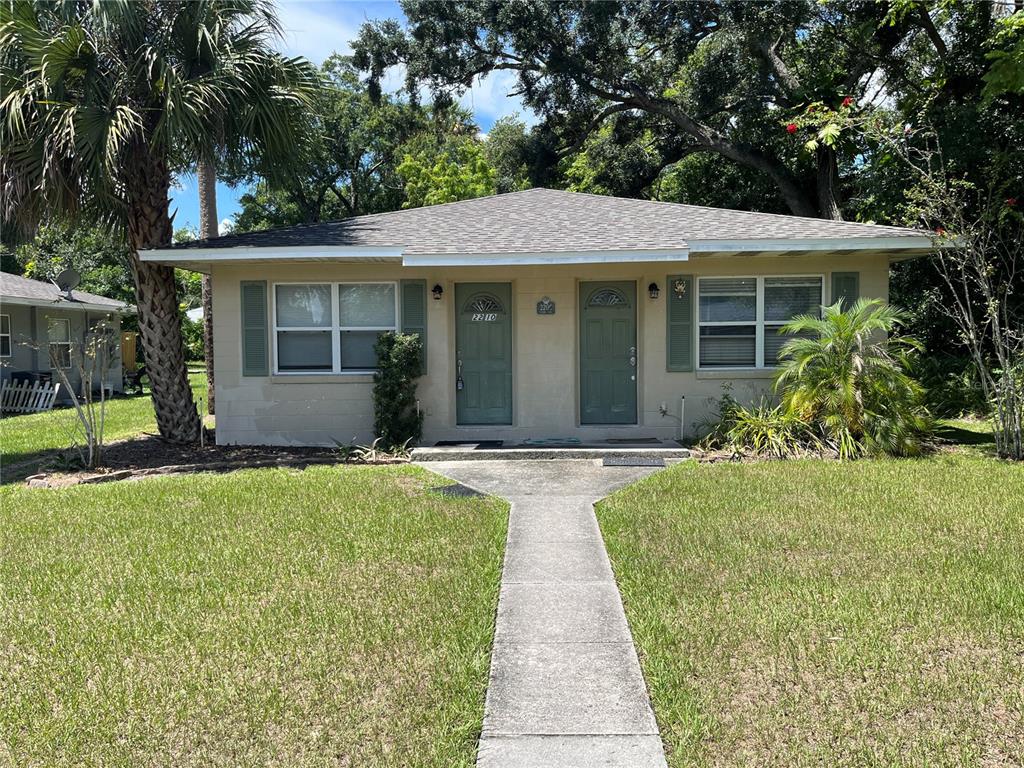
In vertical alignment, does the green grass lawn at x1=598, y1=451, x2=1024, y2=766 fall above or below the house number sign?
below

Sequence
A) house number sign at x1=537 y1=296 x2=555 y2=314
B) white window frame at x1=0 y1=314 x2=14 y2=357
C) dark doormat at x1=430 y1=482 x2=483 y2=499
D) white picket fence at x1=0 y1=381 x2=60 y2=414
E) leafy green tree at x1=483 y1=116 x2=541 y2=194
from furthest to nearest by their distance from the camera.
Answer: leafy green tree at x1=483 y1=116 x2=541 y2=194, white window frame at x1=0 y1=314 x2=14 y2=357, white picket fence at x1=0 y1=381 x2=60 y2=414, house number sign at x1=537 y1=296 x2=555 y2=314, dark doormat at x1=430 y1=482 x2=483 y2=499

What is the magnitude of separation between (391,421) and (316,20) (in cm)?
892

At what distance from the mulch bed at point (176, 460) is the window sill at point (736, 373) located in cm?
454

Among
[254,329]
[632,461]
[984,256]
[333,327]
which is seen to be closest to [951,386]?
[984,256]

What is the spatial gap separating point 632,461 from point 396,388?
10.9 ft

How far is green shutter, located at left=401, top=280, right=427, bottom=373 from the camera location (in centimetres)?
1080

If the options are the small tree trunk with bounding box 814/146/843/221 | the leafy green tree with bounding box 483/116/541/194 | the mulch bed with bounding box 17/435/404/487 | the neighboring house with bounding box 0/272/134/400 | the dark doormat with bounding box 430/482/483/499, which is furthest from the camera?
the leafy green tree with bounding box 483/116/541/194

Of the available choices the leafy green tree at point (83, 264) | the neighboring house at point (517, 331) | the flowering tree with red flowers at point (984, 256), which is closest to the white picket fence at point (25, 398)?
the neighboring house at point (517, 331)

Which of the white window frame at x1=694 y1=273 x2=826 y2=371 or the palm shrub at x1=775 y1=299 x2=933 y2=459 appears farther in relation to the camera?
the white window frame at x1=694 y1=273 x2=826 y2=371

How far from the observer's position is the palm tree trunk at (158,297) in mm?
10359

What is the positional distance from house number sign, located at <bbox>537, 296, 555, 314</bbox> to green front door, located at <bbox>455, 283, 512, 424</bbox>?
18.6 inches

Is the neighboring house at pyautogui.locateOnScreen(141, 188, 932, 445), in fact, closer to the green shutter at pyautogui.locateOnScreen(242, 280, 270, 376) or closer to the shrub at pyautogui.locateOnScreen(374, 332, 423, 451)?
the green shutter at pyautogui.locateOnScreen(242, 280, 270, 376)

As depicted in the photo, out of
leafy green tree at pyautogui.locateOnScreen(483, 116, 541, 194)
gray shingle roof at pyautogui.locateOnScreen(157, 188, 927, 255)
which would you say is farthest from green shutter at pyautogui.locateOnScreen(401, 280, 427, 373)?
leafy green tree at pyautogui.locateOnScreen(483, 116, 541, 194)

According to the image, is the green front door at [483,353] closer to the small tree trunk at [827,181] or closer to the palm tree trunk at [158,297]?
the palm tree trunk at [158,297]
